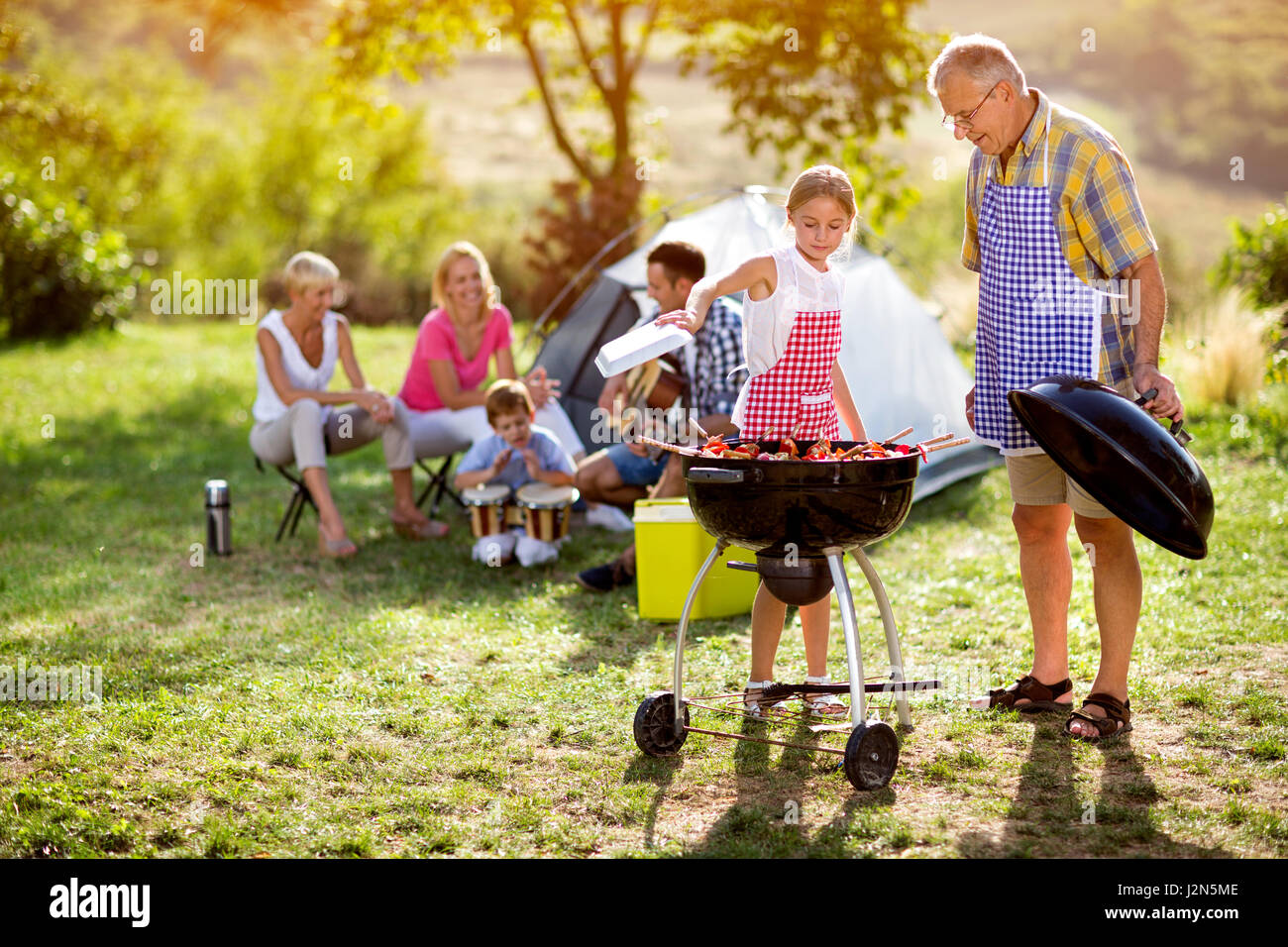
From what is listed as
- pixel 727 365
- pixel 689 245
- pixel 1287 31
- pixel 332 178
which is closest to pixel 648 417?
pixel 727 365

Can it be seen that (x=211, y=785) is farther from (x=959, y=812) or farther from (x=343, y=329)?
(x=343, y=329)

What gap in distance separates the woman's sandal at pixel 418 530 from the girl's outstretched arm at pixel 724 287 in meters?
3.01

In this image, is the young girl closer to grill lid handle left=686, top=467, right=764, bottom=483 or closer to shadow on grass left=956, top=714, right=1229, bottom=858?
grill lid handle left=686, top=467, right=764, bottom=483

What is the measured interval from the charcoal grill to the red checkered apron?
0.32 metres

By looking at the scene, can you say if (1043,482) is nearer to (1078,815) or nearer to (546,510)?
(1078,815)

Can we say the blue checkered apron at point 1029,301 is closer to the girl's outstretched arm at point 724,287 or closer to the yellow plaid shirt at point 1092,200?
the yellow plaid shirt at point 1092,200

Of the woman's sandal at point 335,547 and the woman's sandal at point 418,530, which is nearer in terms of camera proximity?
the woman's sandal at point 335,547

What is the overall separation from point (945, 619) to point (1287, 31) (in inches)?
1645

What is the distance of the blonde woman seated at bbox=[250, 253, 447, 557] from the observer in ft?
19.0

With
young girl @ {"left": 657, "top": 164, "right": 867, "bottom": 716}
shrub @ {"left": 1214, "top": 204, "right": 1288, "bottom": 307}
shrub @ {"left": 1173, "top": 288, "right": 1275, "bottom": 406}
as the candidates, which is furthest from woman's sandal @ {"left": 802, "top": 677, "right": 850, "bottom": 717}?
shrub @ {"left": 1214, "top": 204, "right": 1288, "bottom": 307}

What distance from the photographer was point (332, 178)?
21.6 metres

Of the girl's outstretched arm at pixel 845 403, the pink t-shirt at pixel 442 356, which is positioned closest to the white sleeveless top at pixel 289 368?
the pink t-shirt at pixel 442 356

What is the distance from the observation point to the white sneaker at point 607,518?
20.3 feet

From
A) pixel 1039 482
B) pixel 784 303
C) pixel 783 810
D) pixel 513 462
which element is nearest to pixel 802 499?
pixel 784 303
